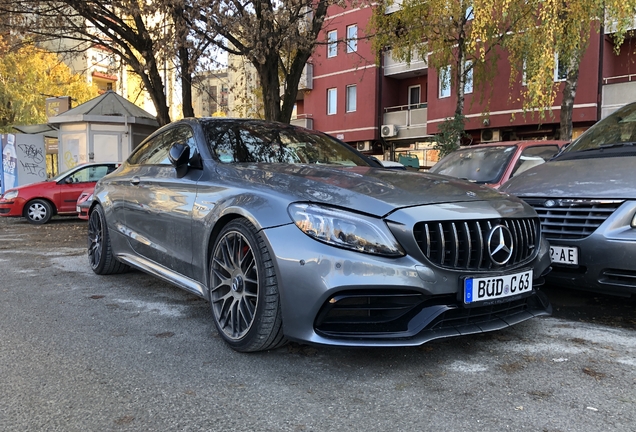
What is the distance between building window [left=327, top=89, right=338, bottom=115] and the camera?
27.3 meters

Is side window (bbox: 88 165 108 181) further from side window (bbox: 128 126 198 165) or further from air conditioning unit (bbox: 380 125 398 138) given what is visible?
air conditioning unit (bbox: 380 125 398 138)

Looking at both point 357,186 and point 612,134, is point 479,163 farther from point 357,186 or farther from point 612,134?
point 357,186

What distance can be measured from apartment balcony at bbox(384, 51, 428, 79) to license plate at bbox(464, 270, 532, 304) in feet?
72.1

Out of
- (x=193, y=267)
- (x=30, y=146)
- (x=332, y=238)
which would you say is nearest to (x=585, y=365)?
(x=332, y=238)

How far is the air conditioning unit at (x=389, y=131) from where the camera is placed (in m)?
24.3

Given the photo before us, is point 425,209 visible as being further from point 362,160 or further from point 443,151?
point 443,151

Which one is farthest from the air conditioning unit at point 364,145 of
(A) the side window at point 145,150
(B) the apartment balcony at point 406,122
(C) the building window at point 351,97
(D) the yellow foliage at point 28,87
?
(A) the side window at point 145,150

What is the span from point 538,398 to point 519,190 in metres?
2.10

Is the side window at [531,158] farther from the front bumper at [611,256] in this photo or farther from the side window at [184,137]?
the side window at [184,137]

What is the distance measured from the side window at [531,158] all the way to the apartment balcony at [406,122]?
1683 cm

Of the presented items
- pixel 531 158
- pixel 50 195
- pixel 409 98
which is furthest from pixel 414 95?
pixel 531 158

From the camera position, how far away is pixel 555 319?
3.76m

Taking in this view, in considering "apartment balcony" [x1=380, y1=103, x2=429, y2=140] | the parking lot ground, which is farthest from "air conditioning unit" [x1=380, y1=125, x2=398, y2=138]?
the parking lot ground

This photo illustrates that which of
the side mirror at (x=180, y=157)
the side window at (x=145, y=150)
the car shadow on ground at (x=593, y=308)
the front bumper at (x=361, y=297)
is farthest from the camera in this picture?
the side window at (x=145, y=150)
